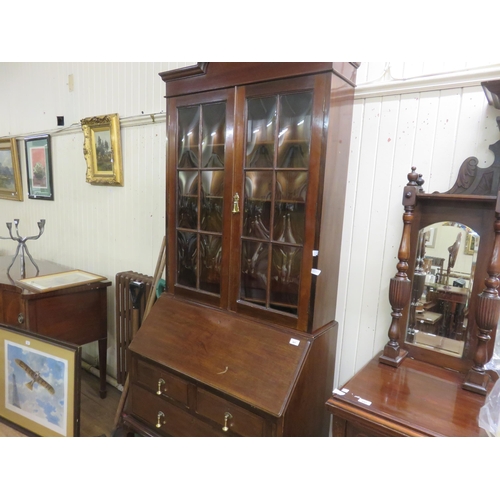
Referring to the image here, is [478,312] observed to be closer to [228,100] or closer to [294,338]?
[294,338]

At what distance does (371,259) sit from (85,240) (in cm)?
225

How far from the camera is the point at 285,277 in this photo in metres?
1.40

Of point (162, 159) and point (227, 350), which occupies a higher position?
point (162, 159)

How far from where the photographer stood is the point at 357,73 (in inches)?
55.8

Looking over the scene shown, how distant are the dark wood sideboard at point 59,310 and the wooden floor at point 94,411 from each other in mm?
78

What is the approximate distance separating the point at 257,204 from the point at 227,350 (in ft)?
2.03

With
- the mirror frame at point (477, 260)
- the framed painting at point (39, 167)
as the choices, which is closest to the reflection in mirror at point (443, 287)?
the mirror frame at point (477, 260)

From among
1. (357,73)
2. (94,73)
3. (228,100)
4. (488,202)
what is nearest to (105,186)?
(94,73)

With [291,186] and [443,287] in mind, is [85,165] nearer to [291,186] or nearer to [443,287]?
[291,186]

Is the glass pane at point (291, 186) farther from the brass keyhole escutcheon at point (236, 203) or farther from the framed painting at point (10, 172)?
the framed painting at point (10, 172)

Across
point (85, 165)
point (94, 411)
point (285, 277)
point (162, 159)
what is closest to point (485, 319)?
point (285, 277)

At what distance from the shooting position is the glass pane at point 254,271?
144 cm

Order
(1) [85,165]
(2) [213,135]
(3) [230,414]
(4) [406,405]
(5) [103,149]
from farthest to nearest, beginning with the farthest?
(1) [85,165], (5) [103,149], (2) [213,135], (3) [230,414], (4) [406,405]

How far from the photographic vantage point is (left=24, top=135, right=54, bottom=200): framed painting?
292 cm
